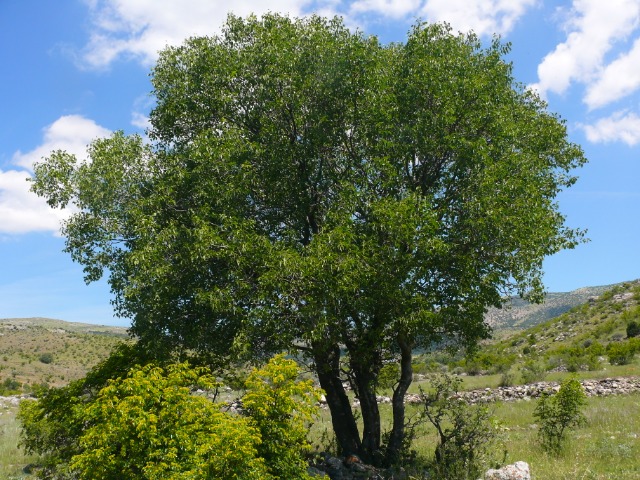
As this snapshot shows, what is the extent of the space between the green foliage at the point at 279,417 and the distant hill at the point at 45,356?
53.7m

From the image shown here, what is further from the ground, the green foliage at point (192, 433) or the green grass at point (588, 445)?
the green foliage at point (192, 433)

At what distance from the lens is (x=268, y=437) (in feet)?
32.0

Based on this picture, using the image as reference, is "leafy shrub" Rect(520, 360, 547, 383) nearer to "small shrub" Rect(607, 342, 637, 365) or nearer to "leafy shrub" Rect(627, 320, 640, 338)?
"small shrub" Rect(607, 342, 637, 365)

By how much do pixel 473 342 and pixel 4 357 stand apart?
85726mm

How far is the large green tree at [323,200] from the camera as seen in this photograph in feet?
44.0

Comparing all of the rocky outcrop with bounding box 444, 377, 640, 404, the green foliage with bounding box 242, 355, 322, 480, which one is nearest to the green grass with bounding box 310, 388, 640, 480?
the rocky outcrop with bounding box 444, 377, 640, 404

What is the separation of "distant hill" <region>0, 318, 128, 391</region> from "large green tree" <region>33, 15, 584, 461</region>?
4790 centimetres

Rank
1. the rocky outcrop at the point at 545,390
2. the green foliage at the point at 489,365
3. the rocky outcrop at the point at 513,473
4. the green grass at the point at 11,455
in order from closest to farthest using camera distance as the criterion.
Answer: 1. the rocky outcrop at the point at 513,473
2. the green grass at the point at 11,455
3. the rocky outcrop at the point at 545,390
4. the green foliage at the point at 489,365

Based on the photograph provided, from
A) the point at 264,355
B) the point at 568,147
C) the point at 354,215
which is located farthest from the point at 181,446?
the point at 568,147

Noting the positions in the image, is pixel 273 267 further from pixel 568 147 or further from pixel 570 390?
pixel 568 147

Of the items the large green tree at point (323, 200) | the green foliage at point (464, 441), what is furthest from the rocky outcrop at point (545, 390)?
the large green tree at point (323, 200)

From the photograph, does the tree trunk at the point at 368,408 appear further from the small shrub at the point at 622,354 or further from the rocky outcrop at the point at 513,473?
the small shrub at the point at 622,354

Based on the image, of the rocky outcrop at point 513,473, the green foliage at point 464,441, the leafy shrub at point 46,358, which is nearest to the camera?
the rocky outcrop at point 513,473

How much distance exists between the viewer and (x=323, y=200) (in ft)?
53.8
